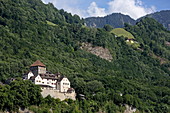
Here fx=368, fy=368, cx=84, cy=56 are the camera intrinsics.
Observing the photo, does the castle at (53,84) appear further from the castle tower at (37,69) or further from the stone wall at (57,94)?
the castle tower at (37,69)

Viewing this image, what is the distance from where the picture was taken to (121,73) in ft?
424

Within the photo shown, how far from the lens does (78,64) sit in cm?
12200

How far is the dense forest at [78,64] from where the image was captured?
2939 inches

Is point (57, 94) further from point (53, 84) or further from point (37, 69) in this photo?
point (37, 69)

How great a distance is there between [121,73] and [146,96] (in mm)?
20594

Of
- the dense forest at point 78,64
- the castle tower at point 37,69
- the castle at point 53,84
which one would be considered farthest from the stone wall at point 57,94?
the castle tower at point 37,69

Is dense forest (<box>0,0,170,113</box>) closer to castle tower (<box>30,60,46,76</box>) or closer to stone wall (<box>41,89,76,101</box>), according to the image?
stone wall (<box>41,89,76,101</box>)

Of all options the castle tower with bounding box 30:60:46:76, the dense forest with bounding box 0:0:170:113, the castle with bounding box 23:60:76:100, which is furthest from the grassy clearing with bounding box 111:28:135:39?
the castle with bounding box 23:60:76:100

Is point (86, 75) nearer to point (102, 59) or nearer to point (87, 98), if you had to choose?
point (87, 98)

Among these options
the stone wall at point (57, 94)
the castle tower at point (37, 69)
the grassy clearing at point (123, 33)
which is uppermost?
the grassy clearing at point (123, 33)

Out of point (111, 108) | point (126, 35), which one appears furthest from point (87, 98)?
point (126, 35)

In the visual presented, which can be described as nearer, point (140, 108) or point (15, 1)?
Answer: point (140, 108)

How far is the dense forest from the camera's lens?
7465 centimetres

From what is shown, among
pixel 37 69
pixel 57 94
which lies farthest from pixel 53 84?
pixel 37 69
